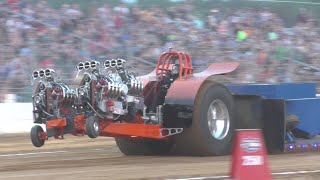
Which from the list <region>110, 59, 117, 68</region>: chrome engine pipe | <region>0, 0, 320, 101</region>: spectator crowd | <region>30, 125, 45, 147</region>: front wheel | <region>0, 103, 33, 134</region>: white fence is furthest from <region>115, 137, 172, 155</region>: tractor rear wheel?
<region>0, 103, 33, 134</region>: white fence

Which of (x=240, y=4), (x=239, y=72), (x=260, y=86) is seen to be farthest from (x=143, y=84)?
(x=240, y=4)

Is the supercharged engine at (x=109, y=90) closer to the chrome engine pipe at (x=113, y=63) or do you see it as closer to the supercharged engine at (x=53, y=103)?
the chrome engine pipe at (x=113, y=63)

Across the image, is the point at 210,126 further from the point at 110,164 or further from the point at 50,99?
the point at 50,99

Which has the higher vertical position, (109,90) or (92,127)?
(109,90)

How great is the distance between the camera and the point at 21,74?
14.5 metres

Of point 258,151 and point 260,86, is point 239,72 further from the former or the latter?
point 258,151

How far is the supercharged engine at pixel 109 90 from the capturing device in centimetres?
812

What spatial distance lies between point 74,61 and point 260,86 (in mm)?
6653

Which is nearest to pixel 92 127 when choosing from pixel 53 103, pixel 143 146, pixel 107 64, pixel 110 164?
pixel 110 164

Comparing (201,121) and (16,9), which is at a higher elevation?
(16,9)

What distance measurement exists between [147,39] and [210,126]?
817 centimetres

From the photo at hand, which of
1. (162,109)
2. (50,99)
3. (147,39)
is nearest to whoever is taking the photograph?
(50,99)

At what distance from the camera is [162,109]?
28.2 ft

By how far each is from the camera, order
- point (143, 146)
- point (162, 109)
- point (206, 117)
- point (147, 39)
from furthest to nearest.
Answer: point (147, 39) < point (143, 146) < point (162, 109) < point (206, 117)
